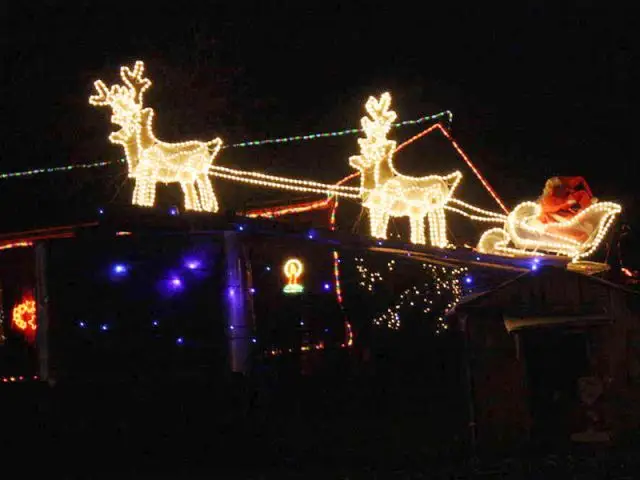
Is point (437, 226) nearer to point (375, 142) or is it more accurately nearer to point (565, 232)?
point (375, 142)

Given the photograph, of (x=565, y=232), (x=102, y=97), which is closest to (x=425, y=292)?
(x=565, y=232)

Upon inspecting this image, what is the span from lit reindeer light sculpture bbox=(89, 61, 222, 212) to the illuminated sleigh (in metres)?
6.82

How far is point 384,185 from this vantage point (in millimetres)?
17391

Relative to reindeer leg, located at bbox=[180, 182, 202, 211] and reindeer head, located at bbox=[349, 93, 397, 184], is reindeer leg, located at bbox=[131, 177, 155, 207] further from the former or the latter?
reindeer head, located at bbox=[349, 93, 397, 184]

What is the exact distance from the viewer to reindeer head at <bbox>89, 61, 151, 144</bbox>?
14766 millimetres

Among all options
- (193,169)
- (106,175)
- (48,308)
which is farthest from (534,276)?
(106,175)

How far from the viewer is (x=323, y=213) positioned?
18156 millimetres

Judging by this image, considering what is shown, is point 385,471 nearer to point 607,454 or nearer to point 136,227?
point 607,454

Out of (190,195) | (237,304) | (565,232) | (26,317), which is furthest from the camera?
(565,232)

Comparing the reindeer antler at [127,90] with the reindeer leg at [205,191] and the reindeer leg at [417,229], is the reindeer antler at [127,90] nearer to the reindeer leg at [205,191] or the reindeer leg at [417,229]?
the reindeer leg at [205,191]

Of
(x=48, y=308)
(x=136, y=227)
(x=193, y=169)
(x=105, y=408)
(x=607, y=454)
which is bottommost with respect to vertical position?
(x=607, y=454)

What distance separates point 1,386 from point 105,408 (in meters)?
1.45

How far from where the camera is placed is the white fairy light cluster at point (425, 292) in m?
17.8

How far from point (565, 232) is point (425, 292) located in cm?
330
